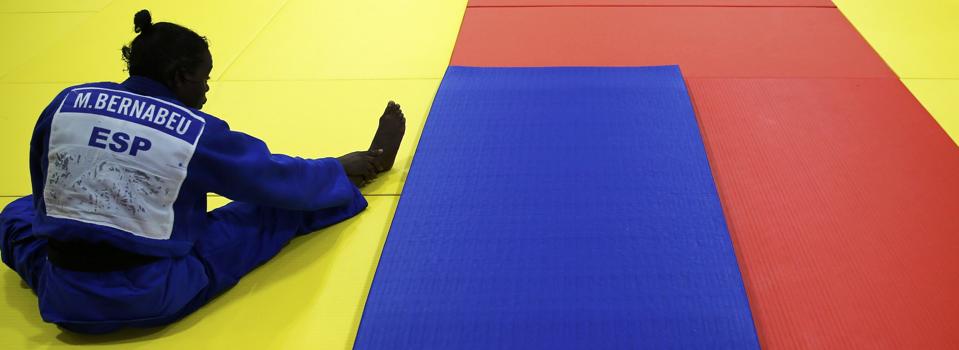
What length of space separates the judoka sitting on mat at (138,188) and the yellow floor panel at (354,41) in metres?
1.60

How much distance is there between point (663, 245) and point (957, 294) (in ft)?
2.68

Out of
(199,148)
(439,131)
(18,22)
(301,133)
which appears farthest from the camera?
(18,22)

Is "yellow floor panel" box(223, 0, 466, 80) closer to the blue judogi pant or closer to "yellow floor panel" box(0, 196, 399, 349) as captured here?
the blue judogi pant

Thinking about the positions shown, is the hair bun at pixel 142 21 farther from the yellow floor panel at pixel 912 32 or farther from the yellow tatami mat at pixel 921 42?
the yellow floor panel at pixel 912 32

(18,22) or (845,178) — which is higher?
(18,22)

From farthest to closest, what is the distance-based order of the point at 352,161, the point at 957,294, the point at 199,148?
the point at 352,161 < the point at 957,294 < the point at 199,148

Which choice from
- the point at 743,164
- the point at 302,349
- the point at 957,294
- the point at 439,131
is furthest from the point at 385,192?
the point at 957,294

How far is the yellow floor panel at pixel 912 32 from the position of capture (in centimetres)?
349

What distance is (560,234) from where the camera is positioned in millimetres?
2244

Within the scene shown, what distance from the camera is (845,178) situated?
2.60 metres

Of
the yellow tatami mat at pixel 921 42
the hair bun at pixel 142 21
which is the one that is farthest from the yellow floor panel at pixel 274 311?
→ the yellow tatami mat at pixel 921 42

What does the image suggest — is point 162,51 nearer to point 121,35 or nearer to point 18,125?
point 18,125

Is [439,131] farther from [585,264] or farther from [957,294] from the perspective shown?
[957,294]

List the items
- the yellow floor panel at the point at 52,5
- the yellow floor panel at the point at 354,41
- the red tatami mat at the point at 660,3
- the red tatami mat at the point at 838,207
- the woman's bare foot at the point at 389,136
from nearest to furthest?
the red tatami mat at the point at 838,207 → the woman's bare foot at the point at 389,136 → the yellow floor panel at the point at 354,41 → the red tatami mat at the point at 660,3 → the yellow floor panel at the point at 52,5
